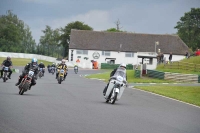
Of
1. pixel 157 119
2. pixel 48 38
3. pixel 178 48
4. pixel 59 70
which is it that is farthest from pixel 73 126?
pixel 48 38

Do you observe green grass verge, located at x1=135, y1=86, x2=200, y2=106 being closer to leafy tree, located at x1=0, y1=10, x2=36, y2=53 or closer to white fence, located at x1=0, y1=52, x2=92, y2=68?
leafy tree, located at x1=0, y1=10, x2=36, y2=53

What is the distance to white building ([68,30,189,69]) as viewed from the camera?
352 feet

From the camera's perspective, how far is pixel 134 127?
42.2ft

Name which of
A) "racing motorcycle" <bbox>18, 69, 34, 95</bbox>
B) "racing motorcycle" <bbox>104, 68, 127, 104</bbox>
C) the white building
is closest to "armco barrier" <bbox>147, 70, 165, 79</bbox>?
"racing motorcycle" <bbox>18, 69, 34, 95</bbox>

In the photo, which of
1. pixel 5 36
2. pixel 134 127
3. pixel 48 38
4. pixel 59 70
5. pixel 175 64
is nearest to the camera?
pixel 134 127

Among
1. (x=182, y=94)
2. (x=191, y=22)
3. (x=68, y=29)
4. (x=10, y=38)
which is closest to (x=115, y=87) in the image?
(x=191, y=22)

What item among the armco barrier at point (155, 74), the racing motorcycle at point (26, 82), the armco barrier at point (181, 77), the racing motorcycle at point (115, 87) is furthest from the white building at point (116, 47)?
the racing motorcycle at point (115, 87)

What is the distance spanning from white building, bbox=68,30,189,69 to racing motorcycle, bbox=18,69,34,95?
82.2 m

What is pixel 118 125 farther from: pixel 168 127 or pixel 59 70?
pixel 59 70

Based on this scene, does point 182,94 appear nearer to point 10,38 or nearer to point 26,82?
point 26,82

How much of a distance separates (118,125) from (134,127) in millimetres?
398

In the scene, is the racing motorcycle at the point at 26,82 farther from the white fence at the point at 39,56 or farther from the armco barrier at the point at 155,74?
the white fence at the point at 39,56

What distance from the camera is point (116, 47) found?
108 m

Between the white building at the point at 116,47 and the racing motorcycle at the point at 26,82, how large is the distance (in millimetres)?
82170
